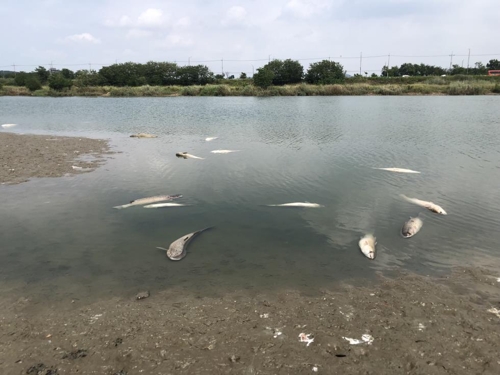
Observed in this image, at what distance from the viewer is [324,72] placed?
85.6 m

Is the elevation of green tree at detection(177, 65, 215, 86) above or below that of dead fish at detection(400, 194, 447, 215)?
above

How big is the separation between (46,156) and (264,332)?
15.0 metres

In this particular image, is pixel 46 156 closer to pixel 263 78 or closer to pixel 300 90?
pixel 300 90

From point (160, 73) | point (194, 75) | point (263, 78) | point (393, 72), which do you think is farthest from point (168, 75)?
point (393, 72)

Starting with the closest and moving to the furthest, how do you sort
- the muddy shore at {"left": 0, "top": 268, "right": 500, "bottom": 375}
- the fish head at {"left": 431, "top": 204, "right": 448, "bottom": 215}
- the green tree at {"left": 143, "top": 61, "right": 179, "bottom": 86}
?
the muddy shore at {"left": 0, "top": 268, "right": 500, "bottom": 375}, the fish head at {"left": 431, "top": 204, "right": 448, "bottom": 215}, the green tree at {"left": 143, "top": 61, "right": 179, "bottom": 86}

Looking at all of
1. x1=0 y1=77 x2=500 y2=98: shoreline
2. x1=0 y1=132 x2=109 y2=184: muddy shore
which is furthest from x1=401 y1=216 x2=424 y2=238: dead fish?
x1=0 y1=77 x2=500 y2=98: shoreline

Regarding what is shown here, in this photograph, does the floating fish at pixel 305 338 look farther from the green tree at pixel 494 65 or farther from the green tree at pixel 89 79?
the green tree at pixel 494 65

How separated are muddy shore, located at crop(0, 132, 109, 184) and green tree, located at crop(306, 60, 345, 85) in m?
71.4

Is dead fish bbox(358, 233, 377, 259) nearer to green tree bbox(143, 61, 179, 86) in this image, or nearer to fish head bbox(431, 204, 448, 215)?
fish head bbox(431, 204, 448, 215)

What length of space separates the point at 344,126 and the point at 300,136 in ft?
19.0

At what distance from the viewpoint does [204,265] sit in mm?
7059

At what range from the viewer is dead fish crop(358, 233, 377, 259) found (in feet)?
24.4

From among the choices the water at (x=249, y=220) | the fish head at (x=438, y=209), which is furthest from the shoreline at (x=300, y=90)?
the fish head at (x=438, y=209)

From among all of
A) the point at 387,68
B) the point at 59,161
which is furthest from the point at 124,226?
the point at 387,68
